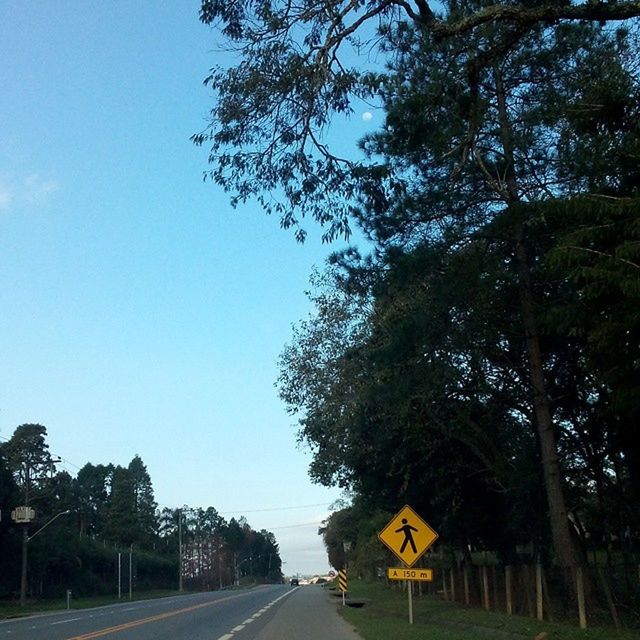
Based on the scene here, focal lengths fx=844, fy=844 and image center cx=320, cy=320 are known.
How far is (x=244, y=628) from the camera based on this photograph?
2600 cm

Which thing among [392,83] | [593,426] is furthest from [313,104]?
[593,426]

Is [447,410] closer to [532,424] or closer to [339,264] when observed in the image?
[532,424]

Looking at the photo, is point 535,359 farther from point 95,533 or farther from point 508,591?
point 95,533

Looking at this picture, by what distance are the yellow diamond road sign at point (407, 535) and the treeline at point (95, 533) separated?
45221 mm

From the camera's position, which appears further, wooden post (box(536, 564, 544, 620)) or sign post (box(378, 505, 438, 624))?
wooden post (box(536, 564, 544, 620))

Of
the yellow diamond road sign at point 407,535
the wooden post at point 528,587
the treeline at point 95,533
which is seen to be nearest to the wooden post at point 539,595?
the wooden post at point 528,587

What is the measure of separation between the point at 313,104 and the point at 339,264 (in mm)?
8147

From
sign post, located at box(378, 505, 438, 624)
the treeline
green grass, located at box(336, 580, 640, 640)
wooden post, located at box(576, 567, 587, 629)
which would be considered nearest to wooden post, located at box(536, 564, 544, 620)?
green grass, located at box(336, 580, 640, 640)

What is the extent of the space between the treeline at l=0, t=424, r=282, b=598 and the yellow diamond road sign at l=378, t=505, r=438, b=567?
4522cm

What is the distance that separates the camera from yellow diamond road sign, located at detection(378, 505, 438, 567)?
63.0 feet

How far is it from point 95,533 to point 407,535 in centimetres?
11581

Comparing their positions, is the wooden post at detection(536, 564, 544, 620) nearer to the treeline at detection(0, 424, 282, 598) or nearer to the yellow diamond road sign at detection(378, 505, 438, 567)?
the yellow diamond road sign at detection(378, 505, 438, 567)

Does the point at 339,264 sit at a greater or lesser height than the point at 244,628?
greater

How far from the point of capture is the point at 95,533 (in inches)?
4970
